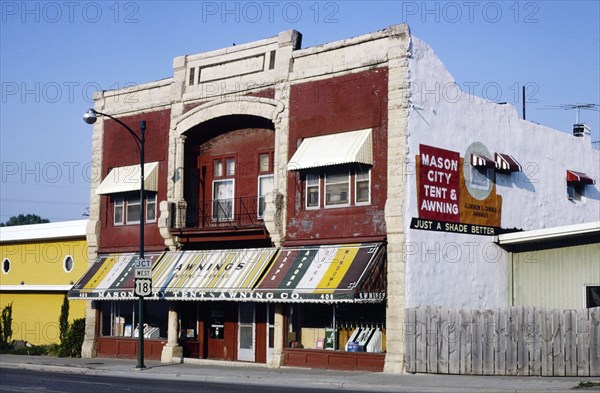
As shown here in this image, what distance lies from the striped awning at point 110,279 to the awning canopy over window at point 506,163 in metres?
12.7

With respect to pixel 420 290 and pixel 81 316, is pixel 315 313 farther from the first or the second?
pixel 81 316

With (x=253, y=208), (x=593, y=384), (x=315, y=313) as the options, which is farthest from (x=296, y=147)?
(x=593, y=384)

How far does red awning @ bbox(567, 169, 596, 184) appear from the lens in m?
33.9

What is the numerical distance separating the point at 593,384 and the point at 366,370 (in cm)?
756

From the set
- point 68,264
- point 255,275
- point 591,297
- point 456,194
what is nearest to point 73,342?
point 68,264

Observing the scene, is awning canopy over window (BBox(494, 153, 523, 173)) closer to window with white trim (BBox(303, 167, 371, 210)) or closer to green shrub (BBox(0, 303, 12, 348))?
window with white trim (BBox(303, 167, 371, 210))

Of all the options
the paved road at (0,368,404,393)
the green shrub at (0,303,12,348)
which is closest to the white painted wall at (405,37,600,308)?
the paved road at (0,368,404,393)

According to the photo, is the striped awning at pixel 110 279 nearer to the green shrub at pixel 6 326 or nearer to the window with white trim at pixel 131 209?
the window with white trim at pixel 131 209

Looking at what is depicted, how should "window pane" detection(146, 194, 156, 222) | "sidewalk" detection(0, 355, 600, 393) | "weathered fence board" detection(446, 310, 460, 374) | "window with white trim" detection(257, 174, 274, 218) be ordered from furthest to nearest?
"window pane" detection(146, 194, 156, 222) → "window with white trim" detection(257, 174, 274, 218) → "weathered fence board" detection(446, 310, 460, 374) → "sidewalk" detection(0, 355, 600, 393)

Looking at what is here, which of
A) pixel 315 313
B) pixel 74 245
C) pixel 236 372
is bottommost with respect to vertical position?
pixel 236 372

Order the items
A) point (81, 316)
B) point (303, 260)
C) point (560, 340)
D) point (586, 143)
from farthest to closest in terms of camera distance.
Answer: point (81, 316), point (586, 143), point (303, 260), point (560, 340)

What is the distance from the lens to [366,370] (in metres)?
26.9

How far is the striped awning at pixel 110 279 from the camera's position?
32906 mm

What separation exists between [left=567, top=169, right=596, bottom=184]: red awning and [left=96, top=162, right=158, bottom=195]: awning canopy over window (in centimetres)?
1552
